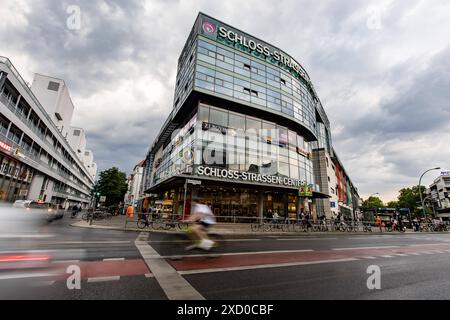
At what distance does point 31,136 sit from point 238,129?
100ft

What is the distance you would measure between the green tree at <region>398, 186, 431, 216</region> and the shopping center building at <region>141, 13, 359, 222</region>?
8128cm

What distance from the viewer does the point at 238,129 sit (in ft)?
90.0

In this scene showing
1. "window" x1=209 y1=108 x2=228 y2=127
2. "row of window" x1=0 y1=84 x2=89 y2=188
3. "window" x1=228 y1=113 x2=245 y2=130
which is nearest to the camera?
"row of window" x1=0 y1=84 x2=89 y2=188

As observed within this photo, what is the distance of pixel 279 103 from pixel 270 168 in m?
9.60

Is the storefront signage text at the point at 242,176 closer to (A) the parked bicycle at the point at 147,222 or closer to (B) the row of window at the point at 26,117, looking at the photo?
(A) the parked bicycle at the point at 147,222

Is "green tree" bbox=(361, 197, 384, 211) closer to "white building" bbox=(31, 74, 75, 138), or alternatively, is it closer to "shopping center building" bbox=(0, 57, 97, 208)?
"shopping center building" bbox=(0, 57, 97, 208)

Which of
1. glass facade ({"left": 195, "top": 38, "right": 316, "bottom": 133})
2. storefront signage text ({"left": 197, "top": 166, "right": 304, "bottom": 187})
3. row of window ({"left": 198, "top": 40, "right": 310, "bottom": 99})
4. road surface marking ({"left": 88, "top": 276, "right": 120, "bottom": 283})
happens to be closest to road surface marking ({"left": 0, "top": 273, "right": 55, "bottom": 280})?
road surface marking ({"left": 88, "top": 276, "right": 120, "bottom": 283})

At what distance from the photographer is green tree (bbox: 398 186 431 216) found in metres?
84.6

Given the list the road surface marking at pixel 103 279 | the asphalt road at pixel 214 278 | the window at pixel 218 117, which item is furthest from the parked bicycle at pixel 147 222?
the road surface marking at pixel 103 279

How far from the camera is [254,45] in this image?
3091cm

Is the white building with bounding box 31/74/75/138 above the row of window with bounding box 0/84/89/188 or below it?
above

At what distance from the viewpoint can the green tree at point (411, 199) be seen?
84.6 metres

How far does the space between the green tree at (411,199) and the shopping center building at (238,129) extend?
81279 mm

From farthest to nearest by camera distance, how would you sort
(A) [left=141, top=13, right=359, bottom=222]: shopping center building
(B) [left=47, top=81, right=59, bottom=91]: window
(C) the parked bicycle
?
(B) [left=47, top=81, right=59, bottom=91]: window, (A) [left=141, top=13, right=359, bottom=222]: shopping center building, (C) the parked bicycle
